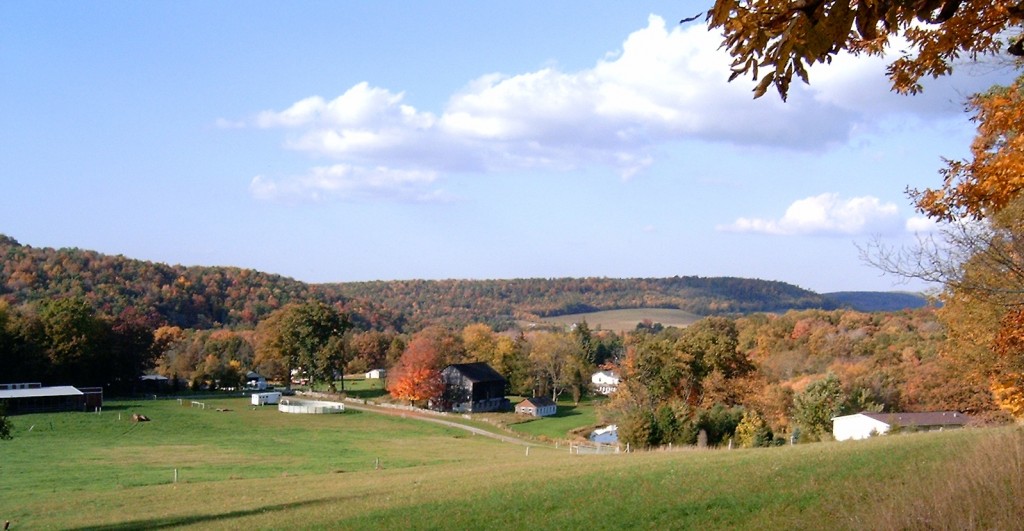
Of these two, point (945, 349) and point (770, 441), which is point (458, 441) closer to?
point (770, 441)

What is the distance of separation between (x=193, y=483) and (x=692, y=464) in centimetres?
1917

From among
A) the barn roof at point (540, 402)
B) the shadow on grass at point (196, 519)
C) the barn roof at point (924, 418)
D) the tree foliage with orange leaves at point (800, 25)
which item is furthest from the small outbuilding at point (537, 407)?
the tree foliage with orange leaves at point (800, 25)

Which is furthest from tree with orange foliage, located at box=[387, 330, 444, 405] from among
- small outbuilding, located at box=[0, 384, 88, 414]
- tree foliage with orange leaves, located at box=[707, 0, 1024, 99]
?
tree foliage with orange leaves, located at box=[707, 0, 1024, 99]

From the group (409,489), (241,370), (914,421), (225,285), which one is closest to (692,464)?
(409,489)

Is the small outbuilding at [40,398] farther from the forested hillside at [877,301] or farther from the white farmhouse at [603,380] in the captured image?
the forested hillside at [877,301]

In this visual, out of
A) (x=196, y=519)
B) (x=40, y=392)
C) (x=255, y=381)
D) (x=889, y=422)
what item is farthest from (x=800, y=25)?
(x=255, y=381)

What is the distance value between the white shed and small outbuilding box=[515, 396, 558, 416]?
75.0ft

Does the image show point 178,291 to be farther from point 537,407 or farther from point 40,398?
point 537,407

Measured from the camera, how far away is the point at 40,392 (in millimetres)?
60969

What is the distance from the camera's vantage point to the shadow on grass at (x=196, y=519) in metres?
19.2

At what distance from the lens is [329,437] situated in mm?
50250

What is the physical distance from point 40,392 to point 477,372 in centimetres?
3757

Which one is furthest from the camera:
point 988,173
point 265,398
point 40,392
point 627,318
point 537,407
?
point 627,318

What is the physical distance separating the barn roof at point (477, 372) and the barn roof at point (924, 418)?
44.0 meters
